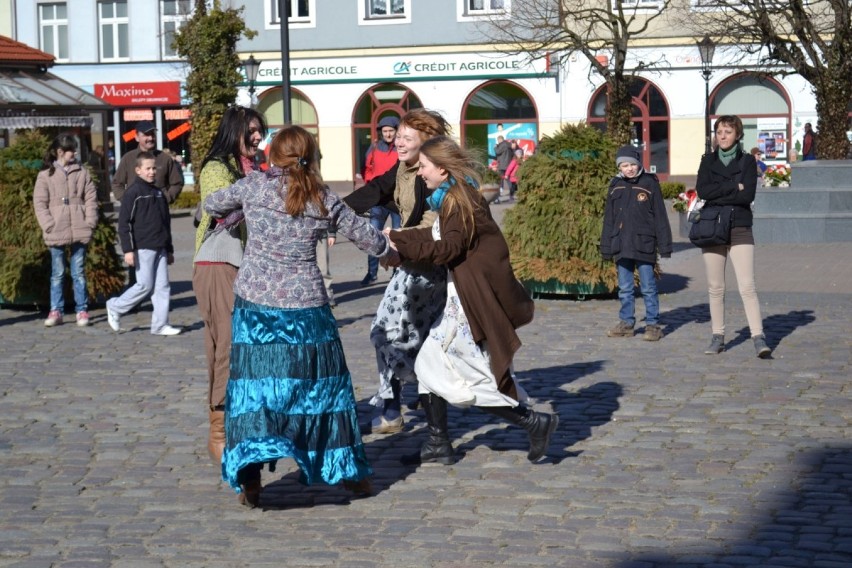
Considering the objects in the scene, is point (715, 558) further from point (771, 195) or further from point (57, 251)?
point (771, 195)

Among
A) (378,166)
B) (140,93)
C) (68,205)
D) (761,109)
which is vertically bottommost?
(68,205)

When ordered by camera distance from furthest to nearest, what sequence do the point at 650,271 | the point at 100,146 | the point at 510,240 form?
1. the point at 100,146
2. the point at 510,240
3. the point at 650,271

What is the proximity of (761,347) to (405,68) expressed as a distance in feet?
114

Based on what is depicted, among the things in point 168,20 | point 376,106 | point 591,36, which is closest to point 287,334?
point 591,36

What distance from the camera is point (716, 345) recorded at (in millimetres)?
10445

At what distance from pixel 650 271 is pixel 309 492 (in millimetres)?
5450

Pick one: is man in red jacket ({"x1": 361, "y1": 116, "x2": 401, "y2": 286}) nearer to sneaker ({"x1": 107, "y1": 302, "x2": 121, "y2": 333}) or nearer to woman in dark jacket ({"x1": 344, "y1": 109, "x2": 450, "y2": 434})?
sneaker ({"x1": 107, "y1": 302, "x2": 121, "y2": 333})

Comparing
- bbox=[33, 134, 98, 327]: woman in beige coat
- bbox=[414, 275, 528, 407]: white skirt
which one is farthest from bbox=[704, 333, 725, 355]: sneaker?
bbox=[33, 134, 98, 327]: woman in beige coat

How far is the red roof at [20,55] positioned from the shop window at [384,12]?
1300cm

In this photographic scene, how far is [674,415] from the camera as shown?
8.19 meters

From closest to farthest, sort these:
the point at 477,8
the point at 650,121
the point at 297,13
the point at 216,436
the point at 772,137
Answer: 1. the point at 216,436
2. the point at 772,137
3. the point at 650,121
4. the point at 477,8
5. the point at 297,13

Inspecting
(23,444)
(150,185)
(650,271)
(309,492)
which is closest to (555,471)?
(309,492)

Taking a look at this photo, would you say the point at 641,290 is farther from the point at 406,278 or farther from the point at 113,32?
the point at 113,32

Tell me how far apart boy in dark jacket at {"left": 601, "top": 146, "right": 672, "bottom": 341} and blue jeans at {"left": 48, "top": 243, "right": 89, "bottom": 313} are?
16.1 feet
